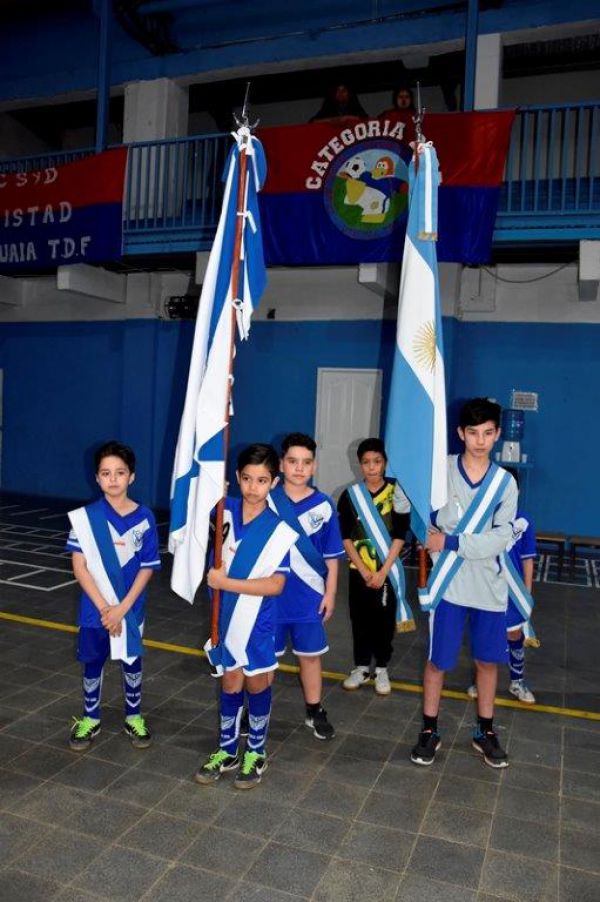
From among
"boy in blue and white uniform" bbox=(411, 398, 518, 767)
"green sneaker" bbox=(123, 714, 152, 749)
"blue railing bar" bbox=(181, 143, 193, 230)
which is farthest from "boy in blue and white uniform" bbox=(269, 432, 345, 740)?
"blue railing bar" bbox=(181, 143, 193, 230)

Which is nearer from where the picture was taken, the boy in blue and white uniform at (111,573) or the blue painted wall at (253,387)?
the boy in blue and white uniform at (111,573)

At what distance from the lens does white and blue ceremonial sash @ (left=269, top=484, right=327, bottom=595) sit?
3438 millimetres

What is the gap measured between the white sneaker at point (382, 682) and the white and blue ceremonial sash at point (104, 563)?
163cm

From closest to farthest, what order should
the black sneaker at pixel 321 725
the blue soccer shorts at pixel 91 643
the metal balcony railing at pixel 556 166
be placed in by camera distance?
the blue soccer shorts at pixel 91 643, the black sneaker at pixel 321 725, the metal balcony railing at pixel 556 166

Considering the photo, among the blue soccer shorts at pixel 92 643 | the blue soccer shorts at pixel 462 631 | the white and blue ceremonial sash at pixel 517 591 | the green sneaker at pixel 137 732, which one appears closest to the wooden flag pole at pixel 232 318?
the blue soccer shorts at pixel 92 643

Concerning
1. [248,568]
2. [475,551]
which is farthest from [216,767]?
[475,551]

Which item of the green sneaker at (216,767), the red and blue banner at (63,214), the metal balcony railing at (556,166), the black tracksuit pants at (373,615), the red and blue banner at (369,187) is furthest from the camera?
the red and blue banner at (63,214)

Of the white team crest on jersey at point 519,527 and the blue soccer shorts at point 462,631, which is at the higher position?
the white team crest on jersey at point 519,527

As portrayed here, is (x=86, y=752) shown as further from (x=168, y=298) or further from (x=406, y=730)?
(x=168, y=298)

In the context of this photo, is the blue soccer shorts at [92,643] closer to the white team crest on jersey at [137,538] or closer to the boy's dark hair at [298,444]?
the white team crest on jersey at [137,538]

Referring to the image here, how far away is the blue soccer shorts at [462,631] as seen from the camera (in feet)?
11.1

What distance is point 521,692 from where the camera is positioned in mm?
4398

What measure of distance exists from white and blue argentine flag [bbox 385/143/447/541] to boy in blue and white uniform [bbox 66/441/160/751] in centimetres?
130

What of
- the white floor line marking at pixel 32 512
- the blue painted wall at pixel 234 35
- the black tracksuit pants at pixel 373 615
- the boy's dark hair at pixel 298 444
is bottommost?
the white floor line marking at pixel 32 512
